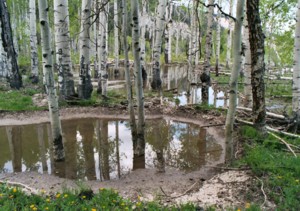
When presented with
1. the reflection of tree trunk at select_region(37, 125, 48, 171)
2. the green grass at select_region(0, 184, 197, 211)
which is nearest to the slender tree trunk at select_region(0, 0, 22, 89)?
the reflection of tree trunk at select_region(37, 125, 48, 171)

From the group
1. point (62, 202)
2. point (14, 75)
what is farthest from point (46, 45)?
point (14, 75)

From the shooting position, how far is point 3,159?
709 centimetres

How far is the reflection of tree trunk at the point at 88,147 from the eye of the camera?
646cm

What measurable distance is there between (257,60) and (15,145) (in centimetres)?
693

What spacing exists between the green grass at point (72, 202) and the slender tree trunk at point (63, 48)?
6905mm

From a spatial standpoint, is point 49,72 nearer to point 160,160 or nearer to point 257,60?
point 160,160

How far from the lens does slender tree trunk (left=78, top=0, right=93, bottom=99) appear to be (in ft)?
36.3

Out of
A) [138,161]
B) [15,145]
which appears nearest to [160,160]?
[138,161]

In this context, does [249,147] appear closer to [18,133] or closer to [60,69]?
[18,133]

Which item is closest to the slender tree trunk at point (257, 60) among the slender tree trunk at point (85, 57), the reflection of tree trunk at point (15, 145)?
the reflection of tree trunk at point (15, 145)

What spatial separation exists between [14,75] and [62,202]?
12.0 metres

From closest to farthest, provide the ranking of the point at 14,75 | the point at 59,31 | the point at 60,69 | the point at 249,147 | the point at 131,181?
the point at 131,181
the point at 249,147
the point at 59,31
the point at 60,69
the point at 14,75

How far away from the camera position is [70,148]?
7.83 metres

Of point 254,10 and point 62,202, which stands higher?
point 254,10
